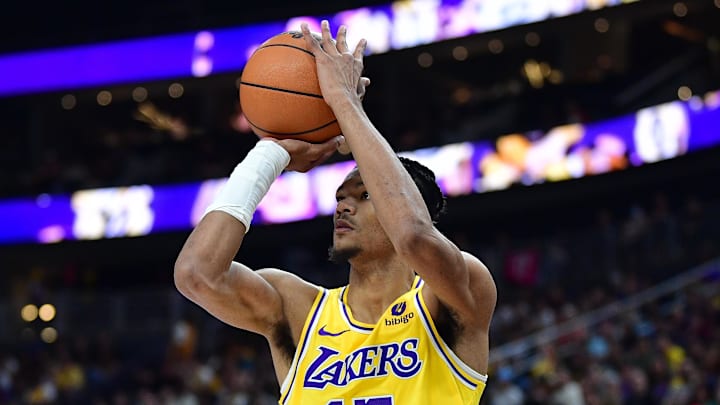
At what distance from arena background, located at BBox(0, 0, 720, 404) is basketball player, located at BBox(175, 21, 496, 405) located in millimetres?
7482

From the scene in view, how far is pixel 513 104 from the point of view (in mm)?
21734

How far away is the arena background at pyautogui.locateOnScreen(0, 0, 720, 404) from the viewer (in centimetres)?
1370

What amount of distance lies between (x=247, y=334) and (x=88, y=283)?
21.7ft

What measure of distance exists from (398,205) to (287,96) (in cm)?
68

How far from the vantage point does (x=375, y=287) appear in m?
4.09

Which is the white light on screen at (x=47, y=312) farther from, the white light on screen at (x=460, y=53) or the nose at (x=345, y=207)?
the nose at (x=345, y=207)

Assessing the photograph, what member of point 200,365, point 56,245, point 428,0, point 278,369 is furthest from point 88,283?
point 278,369

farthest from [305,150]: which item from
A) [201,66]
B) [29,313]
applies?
[201,66]

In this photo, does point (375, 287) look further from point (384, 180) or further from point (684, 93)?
point (684, 93)

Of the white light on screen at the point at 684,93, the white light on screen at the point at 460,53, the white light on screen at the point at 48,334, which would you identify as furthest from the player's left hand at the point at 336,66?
the white light on screen at the point at 460,53

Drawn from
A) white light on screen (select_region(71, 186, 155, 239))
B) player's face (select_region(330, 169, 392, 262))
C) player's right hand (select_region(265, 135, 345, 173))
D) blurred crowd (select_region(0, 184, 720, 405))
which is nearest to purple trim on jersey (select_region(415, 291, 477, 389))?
player's face (select_region(330, 169, 392, 262))

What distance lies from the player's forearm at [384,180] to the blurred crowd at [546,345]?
26.1ft

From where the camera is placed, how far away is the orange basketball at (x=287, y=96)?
384 cm

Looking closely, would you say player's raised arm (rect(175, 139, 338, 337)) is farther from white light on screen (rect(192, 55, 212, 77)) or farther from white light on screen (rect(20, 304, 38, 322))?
white light on screen (rect(192, 55, 212, 77))
